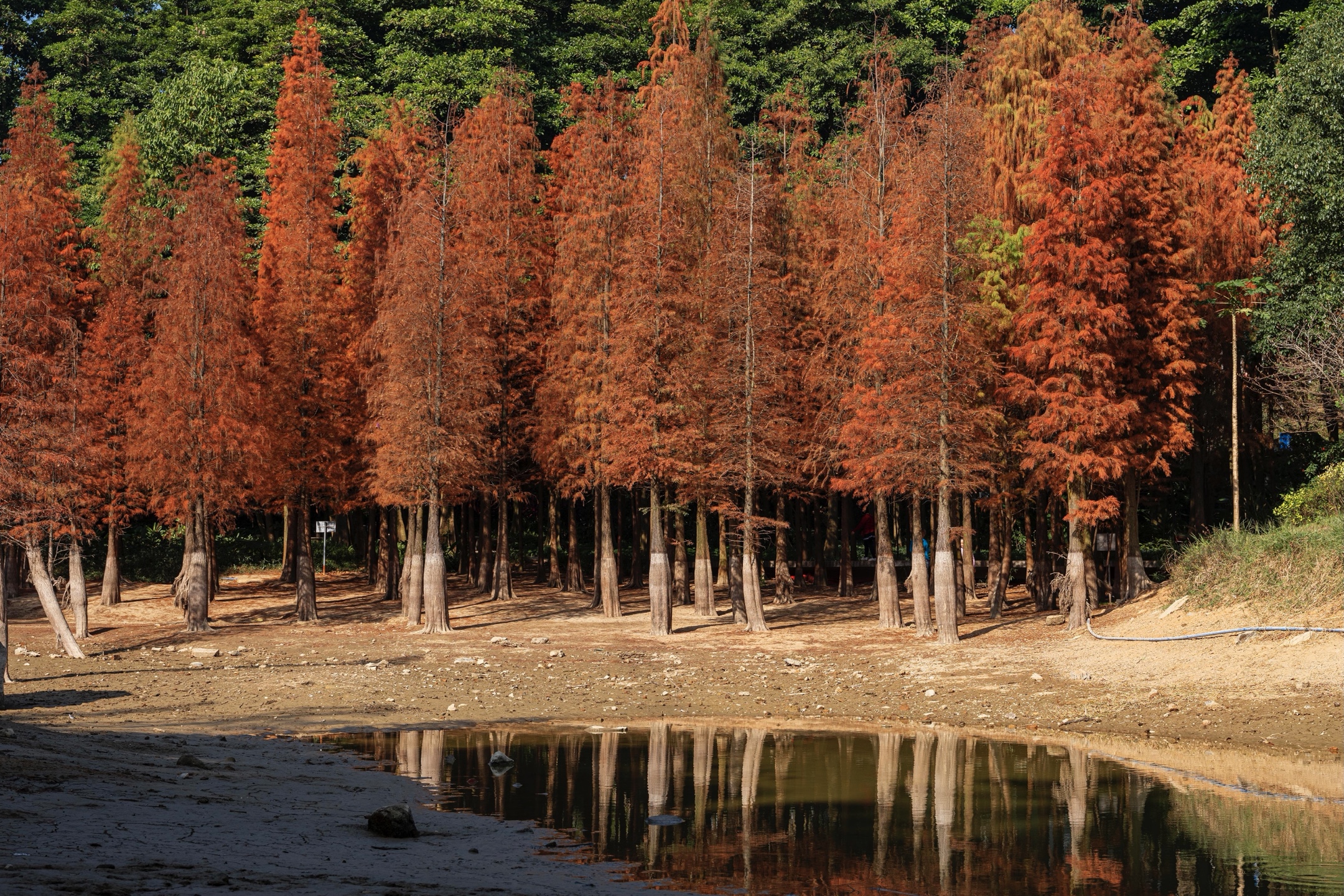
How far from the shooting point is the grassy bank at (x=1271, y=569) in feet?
76.0

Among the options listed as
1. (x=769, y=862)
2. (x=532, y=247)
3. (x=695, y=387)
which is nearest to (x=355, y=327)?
(x=532, y=247)

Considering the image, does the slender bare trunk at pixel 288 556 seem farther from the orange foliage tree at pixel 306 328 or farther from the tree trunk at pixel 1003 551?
the tree trunk at pixel 1003 551

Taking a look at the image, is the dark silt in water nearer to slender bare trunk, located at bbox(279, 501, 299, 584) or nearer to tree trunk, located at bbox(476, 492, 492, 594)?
tree trunk, located at bbox(476, 492, 492, 594)

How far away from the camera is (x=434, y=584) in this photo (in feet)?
118

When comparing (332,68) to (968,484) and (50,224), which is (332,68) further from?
(968,484)

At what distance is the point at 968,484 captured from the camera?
29656mm

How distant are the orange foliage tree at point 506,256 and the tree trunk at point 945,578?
1506 centimetres

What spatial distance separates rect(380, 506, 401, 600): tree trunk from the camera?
44.2m

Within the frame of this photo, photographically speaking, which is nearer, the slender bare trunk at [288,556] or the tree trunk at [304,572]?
the tree trunk at [304,572]

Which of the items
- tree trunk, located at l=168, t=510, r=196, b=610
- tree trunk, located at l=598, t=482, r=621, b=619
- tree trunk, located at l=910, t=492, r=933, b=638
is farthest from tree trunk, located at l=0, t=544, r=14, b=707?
tree trunk, located at l=910, t=492, r=933, b=638

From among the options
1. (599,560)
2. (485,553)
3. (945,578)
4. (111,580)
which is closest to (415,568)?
(599,560)

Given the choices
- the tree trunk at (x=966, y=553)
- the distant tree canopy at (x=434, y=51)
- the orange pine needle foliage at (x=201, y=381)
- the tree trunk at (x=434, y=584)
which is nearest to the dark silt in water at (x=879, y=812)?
the tree trunk at (x=966, y=553)

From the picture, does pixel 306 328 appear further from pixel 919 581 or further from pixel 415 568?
pixel 919 581

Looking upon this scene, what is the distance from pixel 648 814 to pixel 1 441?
18.7 m
